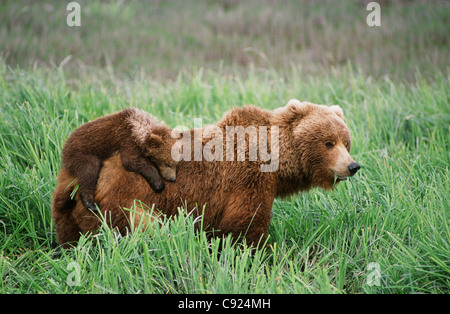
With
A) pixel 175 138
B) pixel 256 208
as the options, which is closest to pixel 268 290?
pixel 256 208

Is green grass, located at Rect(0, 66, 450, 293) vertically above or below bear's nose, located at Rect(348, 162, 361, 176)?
below

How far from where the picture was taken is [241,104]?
23.2ft

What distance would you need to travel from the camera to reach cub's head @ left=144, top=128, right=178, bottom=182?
3988 millimetres

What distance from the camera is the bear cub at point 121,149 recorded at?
3.79 metres

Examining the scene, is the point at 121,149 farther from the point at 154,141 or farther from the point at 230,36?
the point at 230,36

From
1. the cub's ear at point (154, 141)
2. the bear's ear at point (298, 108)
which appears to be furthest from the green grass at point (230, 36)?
the cub's ear at point (154, 141)

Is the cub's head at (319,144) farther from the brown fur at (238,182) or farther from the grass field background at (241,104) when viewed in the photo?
the grass field background at (241,104)

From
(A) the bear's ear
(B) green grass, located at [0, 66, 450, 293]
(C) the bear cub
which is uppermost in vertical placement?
(A) the bear's ear

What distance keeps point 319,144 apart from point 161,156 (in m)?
1.32

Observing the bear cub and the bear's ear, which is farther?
the bear's ear

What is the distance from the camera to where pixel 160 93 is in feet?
24.1

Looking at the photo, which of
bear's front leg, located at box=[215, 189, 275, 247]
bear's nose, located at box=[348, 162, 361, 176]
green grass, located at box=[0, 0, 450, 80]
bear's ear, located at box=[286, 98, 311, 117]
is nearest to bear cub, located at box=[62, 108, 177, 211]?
bear's front leg, located at box=[215, 189, 275, 247]

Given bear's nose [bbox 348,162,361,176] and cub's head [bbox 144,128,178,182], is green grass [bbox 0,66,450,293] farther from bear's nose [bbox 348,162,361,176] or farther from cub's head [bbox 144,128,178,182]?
bear's nose [bbox 348,162,361,176]

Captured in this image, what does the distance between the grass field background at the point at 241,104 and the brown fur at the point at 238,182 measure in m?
0.19
